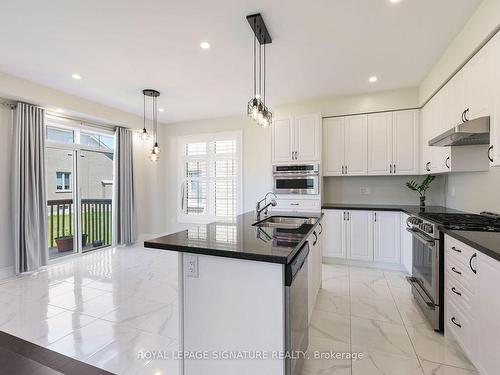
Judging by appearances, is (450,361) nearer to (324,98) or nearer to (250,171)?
(324,98)

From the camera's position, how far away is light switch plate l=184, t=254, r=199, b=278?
1537 mm

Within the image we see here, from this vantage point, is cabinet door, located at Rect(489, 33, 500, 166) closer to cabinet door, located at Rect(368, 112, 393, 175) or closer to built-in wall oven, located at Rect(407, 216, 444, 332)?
built-in wall oven, located at Rect(407, 216, 444, 332)

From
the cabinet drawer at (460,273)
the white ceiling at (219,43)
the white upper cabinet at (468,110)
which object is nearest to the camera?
the cabinet drawer at (460,273)

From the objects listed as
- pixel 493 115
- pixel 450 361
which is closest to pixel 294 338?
pixel 450 361

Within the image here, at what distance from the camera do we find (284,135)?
4430mm

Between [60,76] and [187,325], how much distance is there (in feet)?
12.5

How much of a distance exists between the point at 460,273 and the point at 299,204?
2553 mm

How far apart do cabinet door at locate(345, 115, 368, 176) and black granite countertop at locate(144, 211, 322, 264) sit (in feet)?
8.63

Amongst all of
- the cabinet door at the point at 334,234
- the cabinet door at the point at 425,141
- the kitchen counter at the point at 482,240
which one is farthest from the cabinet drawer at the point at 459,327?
the cabinet door at the point at 425,141

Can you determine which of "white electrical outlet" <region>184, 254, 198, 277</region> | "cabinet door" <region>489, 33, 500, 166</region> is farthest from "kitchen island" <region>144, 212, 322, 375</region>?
"cabinet door" <region>489, 33, 500, 166</region>

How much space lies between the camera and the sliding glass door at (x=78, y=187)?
4305mm

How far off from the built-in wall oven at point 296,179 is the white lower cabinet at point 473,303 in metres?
2.21

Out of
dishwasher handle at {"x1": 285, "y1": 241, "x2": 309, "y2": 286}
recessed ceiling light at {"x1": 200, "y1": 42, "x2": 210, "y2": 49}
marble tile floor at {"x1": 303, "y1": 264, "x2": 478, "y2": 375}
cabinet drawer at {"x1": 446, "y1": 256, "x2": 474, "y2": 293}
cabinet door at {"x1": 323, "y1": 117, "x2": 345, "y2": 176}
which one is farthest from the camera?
cabinet door at {"x1": 323, "y1": 117, "x2": 345, "y2": 176}

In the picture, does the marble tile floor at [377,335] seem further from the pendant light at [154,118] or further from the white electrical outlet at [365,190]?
the pendant light at [154,118]
